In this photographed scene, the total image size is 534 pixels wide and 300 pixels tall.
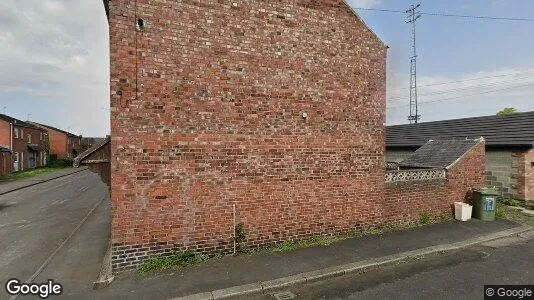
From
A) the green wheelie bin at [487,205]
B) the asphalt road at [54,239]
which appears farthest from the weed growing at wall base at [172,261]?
the green wheelie bin at [487,205]

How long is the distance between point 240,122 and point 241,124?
5 centimetres

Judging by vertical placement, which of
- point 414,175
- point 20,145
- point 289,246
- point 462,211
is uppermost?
point 20,145

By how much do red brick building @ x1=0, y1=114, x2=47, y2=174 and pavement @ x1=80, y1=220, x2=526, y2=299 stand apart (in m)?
33.9

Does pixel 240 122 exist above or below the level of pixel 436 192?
above

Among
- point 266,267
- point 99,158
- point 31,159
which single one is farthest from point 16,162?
point 266,267

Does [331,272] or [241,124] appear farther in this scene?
[241,124]

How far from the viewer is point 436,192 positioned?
915 centimetres

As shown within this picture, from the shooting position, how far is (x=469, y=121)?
58.9 ft

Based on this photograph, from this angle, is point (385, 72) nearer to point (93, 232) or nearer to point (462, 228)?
point (462, 228)

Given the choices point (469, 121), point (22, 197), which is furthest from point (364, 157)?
point (22, 197)

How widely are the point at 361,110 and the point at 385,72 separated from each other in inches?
55.1

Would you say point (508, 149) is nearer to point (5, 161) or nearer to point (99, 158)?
point (99, 158)

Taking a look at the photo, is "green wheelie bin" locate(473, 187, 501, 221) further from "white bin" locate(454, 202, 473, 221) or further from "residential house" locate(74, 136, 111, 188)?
"residential house" locate(74, 136, 111, 188)

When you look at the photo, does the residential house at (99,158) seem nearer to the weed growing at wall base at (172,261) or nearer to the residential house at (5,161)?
the weed growing at wall base at (172,261)
